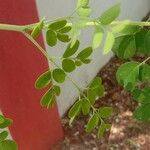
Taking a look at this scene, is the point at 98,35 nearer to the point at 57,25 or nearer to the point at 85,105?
the point at 57,25

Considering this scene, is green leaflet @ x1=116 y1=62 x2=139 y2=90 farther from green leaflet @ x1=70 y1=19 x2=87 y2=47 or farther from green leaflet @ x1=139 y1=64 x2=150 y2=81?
green leaflet @ x1=70 y1=19 x2=87 y2=47

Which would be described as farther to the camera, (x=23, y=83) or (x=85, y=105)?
(x=23, y=83)

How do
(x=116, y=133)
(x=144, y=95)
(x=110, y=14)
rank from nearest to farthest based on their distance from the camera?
(x=110, y=14) → (x=144, y=95) → (x=116, y=133)

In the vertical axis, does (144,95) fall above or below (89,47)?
below

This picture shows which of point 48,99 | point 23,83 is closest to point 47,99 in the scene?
point 48,99

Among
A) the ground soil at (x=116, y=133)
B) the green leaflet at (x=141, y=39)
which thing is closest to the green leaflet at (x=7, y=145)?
the green leaflet at (x=141, y=39)

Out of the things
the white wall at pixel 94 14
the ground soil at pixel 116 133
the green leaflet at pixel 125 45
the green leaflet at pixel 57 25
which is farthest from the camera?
the ground soil at pixel 116 133

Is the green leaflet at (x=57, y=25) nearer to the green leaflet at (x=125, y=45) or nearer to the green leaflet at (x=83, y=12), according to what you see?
the green leaflet at (x=83, y=12)

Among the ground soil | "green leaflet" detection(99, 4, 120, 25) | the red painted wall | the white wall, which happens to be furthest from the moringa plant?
the ground soil
